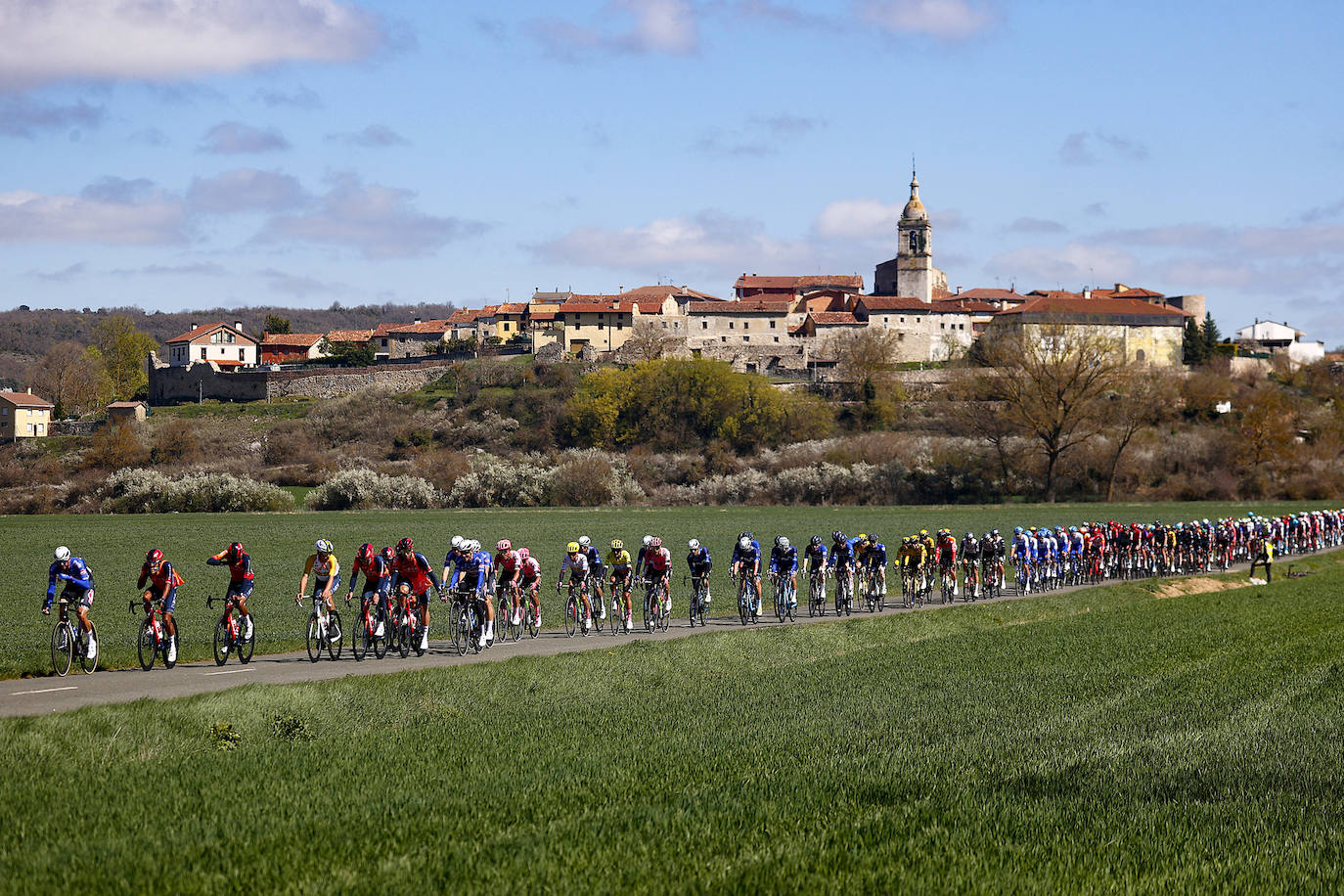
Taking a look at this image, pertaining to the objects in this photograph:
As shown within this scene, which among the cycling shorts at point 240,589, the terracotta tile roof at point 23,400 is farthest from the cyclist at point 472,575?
the terracotta tile roof at point 23,400

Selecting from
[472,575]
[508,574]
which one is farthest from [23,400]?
[472,575]

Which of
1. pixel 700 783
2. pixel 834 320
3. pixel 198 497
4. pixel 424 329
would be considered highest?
pixel 424 329

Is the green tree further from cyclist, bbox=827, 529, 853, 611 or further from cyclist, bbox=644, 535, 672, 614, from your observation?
cyclist, bbox=644, 535, 672, 614

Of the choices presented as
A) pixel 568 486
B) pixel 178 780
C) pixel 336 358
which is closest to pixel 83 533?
pixel 568 486

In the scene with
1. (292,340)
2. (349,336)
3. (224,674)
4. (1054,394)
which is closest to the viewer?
(224,674)

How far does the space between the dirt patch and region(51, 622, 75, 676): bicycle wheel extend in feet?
100

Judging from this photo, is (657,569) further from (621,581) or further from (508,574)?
(508,574)

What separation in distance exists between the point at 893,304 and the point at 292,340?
71.5 meters

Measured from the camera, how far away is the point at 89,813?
11.2m

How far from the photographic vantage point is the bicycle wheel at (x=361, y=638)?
73.4 ft

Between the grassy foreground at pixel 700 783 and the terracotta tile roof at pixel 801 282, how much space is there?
15895 centimetres

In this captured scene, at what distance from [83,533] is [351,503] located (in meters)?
25.4

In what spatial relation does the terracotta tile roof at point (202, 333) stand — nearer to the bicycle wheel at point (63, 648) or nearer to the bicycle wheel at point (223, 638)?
the bicycle wheel at point (223, 638)

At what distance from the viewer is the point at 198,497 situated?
8400 centimetres
